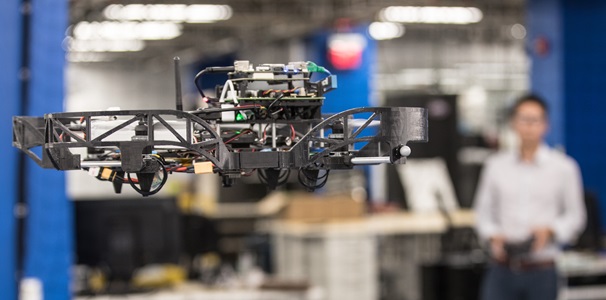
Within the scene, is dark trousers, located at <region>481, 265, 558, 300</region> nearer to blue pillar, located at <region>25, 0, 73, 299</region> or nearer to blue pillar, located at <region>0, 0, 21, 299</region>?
blue pillar, located at <region>25, 0, 73, 299</region>

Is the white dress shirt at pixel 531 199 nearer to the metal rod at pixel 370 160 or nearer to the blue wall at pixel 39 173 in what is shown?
the blue wall at pixel 39 173

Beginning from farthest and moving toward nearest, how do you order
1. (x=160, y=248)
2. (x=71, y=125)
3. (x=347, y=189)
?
(x=347, y=189) < (x=160, y=248) < (x=71, y=125)

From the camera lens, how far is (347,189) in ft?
31.1

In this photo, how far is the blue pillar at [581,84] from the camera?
8367mm

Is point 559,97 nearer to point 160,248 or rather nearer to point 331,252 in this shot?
point 331,252

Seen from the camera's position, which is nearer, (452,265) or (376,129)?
(376,129)

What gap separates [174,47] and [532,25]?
1244 centimetres

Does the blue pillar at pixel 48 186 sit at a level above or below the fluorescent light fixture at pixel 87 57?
below

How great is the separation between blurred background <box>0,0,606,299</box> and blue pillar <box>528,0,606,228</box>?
1 cm

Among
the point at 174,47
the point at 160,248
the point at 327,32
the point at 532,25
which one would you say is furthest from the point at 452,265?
the point at 174,47

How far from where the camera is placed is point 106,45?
1944 centimetres

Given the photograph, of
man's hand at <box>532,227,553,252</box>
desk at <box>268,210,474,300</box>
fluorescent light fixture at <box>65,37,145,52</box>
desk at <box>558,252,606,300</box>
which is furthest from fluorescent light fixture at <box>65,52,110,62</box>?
man's hand at <box>532,227,553,252</box>

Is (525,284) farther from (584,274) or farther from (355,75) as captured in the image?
(355,75)

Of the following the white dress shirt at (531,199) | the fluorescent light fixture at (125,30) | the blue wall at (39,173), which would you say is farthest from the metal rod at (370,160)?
the fluorescent light fixture at (125,30)
